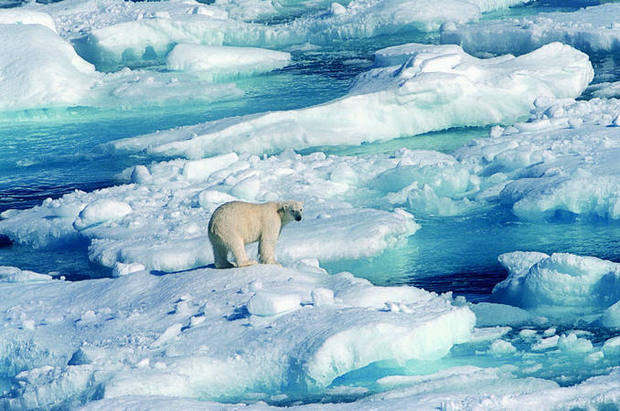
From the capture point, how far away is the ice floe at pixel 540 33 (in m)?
12.7

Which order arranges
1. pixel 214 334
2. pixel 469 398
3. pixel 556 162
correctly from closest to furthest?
pixel 469 398
pixel 214 334
pixel 556 162

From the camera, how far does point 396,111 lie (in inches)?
405

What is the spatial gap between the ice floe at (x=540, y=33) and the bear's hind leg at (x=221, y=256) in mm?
8229

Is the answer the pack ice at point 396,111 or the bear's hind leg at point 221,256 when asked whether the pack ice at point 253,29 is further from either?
the bear's hind leg at point 221,256

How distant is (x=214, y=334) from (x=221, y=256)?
34.4 inches

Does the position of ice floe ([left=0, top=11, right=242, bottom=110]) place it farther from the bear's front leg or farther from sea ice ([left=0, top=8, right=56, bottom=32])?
the bear's front leg

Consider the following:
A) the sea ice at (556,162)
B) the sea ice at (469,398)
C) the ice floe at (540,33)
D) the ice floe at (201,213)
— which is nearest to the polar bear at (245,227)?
the ice floe at (201,213)

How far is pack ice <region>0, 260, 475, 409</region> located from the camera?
466 centimetres

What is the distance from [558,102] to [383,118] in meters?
1.82

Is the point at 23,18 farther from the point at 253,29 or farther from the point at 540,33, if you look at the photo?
the point at 540,33

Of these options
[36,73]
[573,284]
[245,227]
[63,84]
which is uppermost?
[245,227]

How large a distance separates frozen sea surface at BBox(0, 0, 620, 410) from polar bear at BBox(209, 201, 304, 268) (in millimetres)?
169

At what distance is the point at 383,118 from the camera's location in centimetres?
1027

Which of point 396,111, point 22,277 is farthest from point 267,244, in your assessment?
point 396,111
